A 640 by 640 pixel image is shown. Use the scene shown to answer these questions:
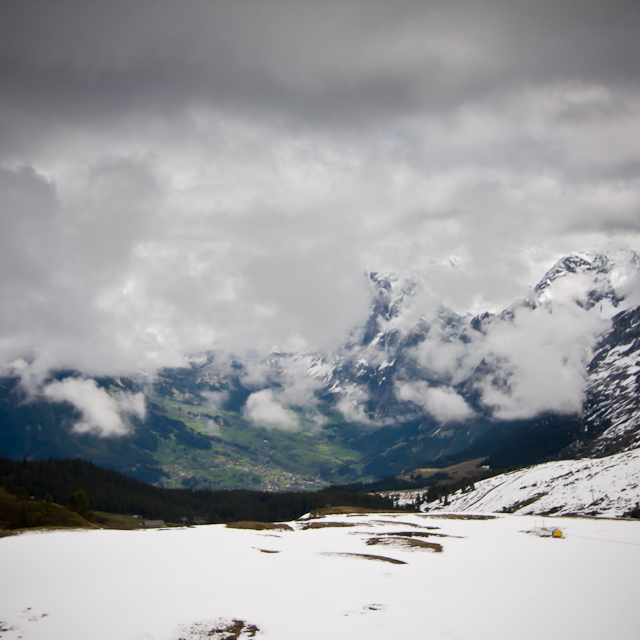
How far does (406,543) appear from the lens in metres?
53.0

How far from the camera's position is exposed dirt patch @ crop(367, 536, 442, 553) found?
1977 inches

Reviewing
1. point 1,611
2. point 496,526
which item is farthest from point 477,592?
point 496,526

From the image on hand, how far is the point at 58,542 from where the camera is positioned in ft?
159

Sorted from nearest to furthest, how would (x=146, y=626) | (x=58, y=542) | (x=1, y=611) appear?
(x=146, y=626) < (x=1, y=611) < (x=58, y=542)

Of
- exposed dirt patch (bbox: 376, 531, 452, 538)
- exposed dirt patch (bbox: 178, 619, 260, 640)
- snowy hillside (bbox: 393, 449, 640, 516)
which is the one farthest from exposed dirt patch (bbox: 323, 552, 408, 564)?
snowy hillside (bbox: 393, 449, 640, 516)

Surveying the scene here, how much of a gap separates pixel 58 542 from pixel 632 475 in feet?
522

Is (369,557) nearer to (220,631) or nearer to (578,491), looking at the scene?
(220,631)

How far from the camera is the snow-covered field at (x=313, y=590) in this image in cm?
2434

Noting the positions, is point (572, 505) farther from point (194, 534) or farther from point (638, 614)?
point (638, 614)

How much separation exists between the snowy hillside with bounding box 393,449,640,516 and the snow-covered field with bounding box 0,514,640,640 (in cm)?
9722

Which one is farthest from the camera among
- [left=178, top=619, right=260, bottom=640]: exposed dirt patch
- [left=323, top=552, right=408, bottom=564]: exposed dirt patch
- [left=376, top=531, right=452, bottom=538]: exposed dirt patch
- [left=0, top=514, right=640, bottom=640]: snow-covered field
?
[left=376, top=531, right=452, bottom=538]: exposed dirt patch

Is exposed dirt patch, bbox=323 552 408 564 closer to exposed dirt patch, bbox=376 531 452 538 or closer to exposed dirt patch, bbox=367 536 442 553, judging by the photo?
exposed dirt patch, bbox=367 536 442 553

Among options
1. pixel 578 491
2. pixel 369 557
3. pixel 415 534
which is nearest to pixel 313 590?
pixel 369 557

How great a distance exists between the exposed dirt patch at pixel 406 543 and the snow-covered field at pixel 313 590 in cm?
72
